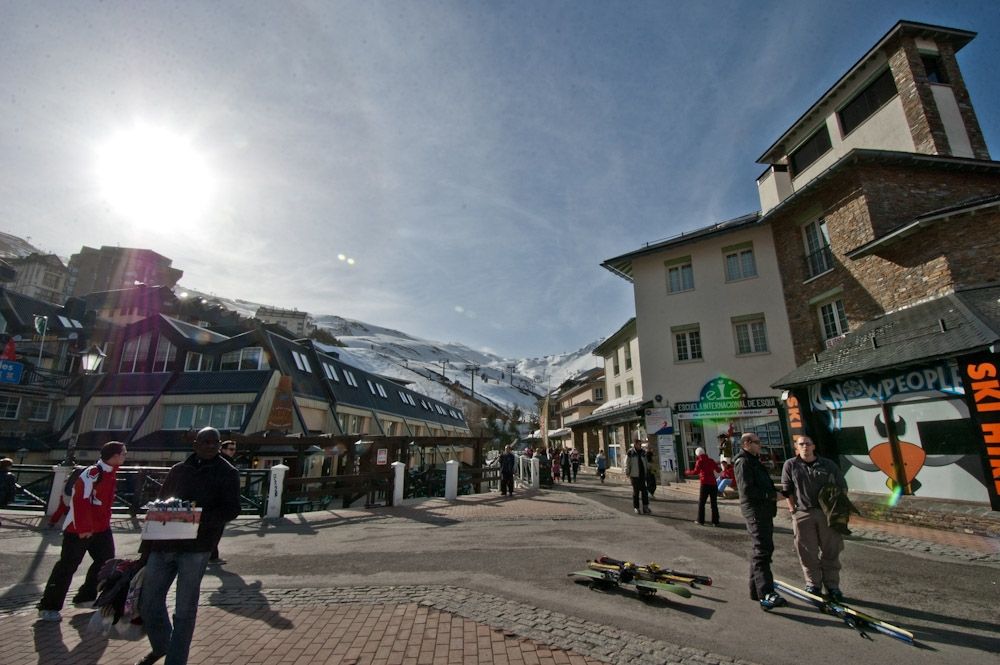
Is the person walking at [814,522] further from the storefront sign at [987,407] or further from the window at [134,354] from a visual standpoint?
the window at [134,354]

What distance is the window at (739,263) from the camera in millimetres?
19328

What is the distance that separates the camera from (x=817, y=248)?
16.7 meters

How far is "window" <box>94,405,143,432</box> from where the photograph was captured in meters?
24.5

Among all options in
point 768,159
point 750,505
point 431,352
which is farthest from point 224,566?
point 431,352

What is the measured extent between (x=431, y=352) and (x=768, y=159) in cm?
16499

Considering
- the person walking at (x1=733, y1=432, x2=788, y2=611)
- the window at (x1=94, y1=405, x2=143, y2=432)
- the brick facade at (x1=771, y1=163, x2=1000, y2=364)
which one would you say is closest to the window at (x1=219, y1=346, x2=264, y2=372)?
the window at (x1=94, y1=405, x2=143, y2=432)

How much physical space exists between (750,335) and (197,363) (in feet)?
98.1

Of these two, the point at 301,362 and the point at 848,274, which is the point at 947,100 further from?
the point at 301,362

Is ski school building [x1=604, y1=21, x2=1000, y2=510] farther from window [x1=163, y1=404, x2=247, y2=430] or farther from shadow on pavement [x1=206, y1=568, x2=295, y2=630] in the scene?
window [x1=163, y1=404, x2=247, y2=430]

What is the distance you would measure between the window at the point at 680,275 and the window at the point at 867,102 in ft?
24.5

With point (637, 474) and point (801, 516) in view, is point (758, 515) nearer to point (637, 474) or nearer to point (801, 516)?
point (801, 516)

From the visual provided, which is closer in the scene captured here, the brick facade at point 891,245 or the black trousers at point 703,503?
the black trousers at point 703,503

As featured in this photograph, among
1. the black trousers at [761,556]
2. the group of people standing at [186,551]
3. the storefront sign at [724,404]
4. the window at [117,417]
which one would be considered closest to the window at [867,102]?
the storefront sign at [724,404]

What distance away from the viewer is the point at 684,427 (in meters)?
19.0
